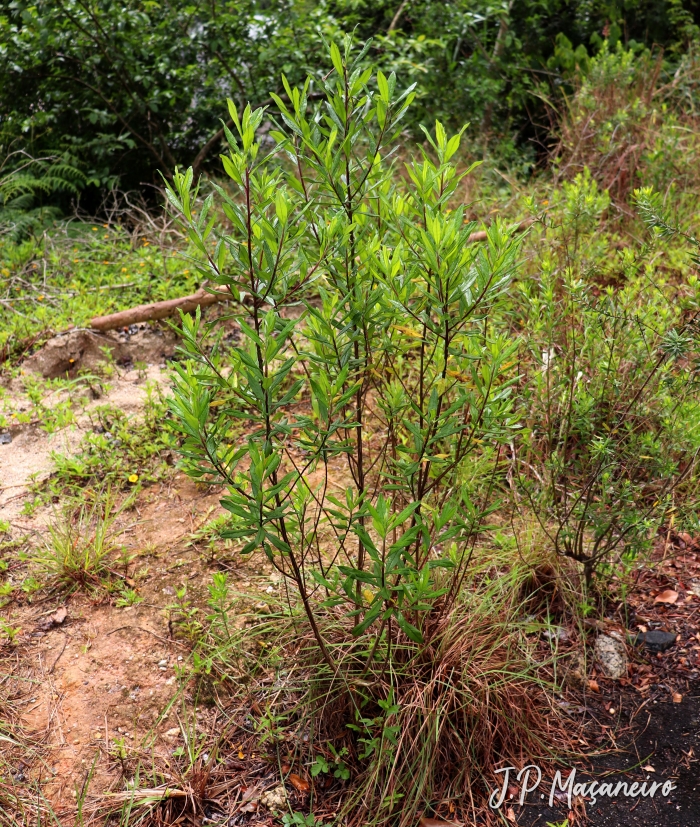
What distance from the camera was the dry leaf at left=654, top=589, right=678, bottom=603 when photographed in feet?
10.8

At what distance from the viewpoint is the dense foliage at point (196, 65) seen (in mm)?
6707

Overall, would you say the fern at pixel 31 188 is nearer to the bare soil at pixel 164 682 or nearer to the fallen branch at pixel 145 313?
the fallen branch at pixel 145 313

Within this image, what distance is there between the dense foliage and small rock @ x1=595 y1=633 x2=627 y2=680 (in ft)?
17.5

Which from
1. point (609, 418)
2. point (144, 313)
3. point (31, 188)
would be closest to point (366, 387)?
point (609, 418)

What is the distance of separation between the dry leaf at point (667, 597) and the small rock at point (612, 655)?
1.27 feet

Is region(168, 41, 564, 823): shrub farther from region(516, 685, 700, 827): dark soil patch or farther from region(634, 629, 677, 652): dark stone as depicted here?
region(634, 629, 677, 652): dark stone

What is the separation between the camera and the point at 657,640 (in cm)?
305

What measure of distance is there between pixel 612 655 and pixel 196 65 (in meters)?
6.49

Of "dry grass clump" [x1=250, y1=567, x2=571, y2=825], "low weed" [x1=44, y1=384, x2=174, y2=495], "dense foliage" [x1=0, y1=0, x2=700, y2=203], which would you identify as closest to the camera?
"dry grass clump" [x1=250, y1=567, x2=571, y2=825]

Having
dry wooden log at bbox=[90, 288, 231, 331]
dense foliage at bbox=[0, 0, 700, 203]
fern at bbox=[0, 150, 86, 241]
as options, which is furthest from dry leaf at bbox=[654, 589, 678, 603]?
fern at bbox=[0, 150, 86, 241]

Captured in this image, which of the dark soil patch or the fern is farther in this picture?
the fern

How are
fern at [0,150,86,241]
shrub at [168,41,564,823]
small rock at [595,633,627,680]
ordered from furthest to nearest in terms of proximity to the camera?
fern at [0,150,86,241]
small rock at [595,633,627,680]
shrub at [168,41,564,823]

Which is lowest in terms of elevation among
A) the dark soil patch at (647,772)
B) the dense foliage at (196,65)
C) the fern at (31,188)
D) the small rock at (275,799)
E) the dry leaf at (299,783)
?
the small rock at (275,799)

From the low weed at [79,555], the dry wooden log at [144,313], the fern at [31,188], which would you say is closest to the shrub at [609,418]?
the low weed at [79,555]
